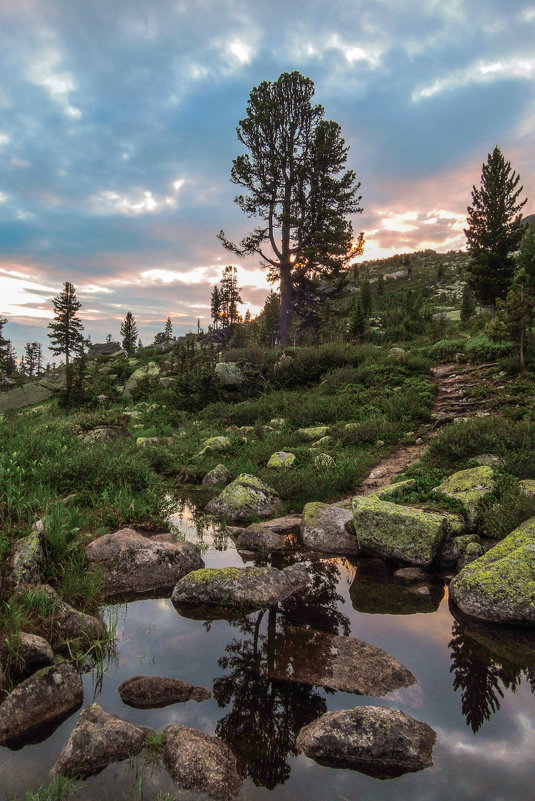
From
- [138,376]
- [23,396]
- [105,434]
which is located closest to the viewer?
[105,434]

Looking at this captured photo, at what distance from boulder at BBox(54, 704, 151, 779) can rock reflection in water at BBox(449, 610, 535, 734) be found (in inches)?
98.1

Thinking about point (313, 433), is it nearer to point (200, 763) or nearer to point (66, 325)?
point (200, 763)

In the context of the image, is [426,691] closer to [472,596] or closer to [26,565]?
[472,596]

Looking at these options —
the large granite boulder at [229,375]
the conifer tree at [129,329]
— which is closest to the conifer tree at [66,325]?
the conifer tree at [129,329]

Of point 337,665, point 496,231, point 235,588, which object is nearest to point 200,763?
point 337,665

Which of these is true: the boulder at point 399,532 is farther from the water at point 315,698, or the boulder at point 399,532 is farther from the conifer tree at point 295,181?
the conifer tree at point 295,181

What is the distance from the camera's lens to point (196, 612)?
188 inches

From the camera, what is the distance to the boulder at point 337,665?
360 cm

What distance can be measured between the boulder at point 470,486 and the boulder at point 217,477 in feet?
17.0

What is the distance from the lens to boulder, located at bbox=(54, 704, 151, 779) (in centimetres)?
264

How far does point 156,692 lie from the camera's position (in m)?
3.38

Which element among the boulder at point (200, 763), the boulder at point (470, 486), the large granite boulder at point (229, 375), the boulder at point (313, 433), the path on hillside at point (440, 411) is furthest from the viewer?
the large granite boulder at point (229, 375)

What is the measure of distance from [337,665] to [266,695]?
0.76 meters

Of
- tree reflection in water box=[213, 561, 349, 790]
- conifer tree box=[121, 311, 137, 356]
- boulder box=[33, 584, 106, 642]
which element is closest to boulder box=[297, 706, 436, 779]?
tree reflection in water box=[213, 561, 349, 790]
